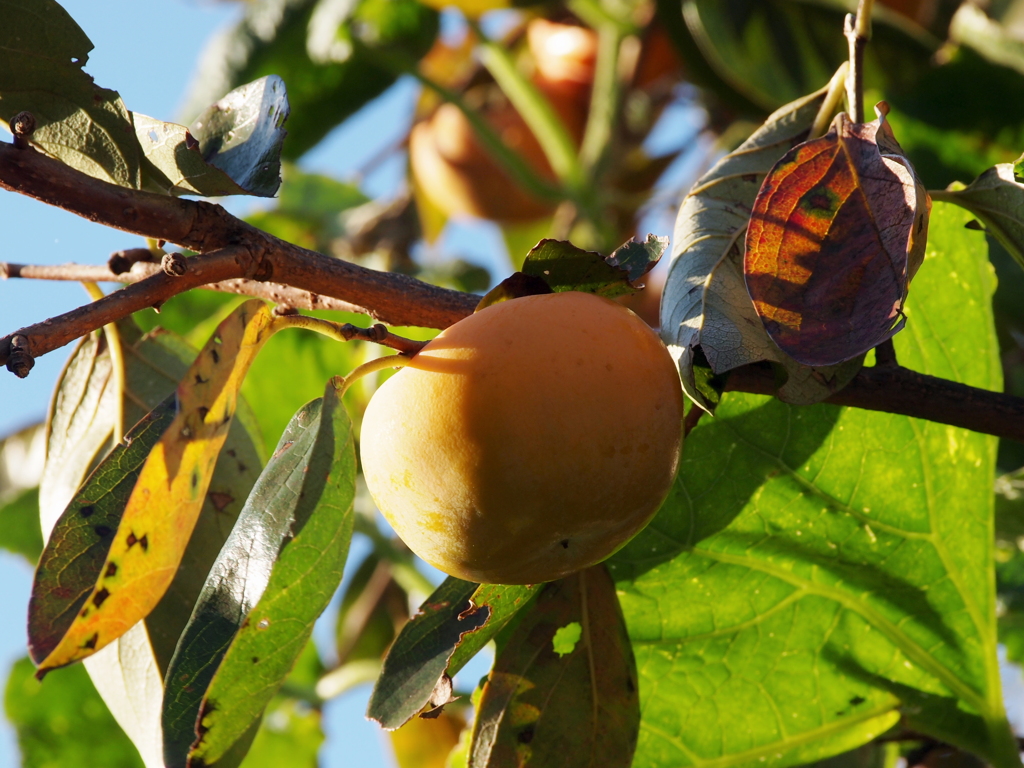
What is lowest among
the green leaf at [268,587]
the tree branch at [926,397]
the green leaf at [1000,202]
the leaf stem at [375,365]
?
the green leaf at [268,587]

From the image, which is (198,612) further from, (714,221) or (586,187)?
(586,187)

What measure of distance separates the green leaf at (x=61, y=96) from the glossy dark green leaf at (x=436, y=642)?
1.21 feet

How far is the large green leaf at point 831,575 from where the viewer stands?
890mm

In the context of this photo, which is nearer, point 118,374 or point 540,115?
point 118,374

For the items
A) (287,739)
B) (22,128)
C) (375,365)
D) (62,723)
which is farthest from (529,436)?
(62,723)

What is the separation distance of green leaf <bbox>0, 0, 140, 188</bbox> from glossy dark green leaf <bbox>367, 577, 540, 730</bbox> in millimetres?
370

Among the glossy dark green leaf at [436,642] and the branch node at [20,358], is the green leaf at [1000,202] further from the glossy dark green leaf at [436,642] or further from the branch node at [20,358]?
the branch node at [20,358]

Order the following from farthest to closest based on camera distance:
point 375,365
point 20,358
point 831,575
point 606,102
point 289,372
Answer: point 606,102, point 289,372, point 831,575, point 375,365, point 20,358

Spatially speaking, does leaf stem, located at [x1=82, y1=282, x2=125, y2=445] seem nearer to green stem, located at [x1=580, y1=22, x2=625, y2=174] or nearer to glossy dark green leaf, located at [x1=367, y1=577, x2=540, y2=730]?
glossy dark green leaf, located at [x1=367, y1=577, x2=540, y2=730]

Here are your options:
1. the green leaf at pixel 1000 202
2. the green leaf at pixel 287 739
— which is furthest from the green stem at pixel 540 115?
the green leaf at pixel 1000 202

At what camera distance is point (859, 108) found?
0.71 m

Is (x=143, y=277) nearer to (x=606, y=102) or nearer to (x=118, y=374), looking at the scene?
(x=118, y=374)

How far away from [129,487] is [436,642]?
0.79 ft

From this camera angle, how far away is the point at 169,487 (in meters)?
0.71
